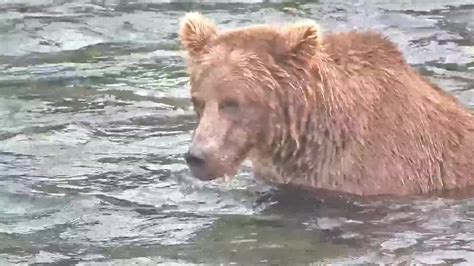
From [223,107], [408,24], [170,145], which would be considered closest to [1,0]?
[408,24]

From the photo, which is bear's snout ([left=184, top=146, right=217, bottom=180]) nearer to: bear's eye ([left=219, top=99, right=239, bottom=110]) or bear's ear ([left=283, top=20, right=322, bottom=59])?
bear's eye ([left=219, top=99, right=239, bottom=110])

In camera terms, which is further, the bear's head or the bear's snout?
the bear's head

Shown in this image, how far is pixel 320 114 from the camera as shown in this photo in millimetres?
6828

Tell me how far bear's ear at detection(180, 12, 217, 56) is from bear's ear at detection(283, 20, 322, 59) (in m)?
0.48

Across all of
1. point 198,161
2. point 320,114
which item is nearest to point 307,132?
point 320,114

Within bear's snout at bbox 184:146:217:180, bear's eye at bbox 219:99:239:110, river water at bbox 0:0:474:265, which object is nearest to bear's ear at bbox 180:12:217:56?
bear's eye at bbox 219:99:239:110

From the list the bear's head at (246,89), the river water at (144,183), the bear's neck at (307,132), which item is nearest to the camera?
the river water at (144,183)

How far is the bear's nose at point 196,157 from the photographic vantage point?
6.42 meters

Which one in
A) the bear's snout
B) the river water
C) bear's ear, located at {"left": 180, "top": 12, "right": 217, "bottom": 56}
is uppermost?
bear's ear, located at {"left": 180, "top": 12, "right": 217, "bottom": 56}

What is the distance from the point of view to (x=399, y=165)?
22.9 feet

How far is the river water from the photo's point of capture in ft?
21.0

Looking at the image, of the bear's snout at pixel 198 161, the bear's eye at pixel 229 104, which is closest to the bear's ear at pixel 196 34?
the bear's eye at pixel 229 104

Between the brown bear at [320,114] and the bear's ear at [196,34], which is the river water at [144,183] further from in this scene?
the bear's ear at [196,34]

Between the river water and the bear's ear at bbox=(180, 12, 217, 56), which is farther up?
the bear's ear at bbox=(180, 12, 217, 56)
